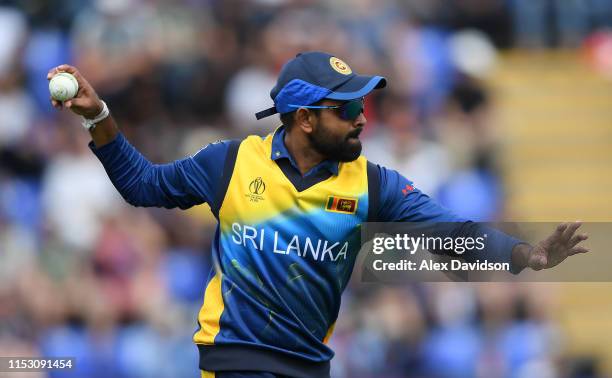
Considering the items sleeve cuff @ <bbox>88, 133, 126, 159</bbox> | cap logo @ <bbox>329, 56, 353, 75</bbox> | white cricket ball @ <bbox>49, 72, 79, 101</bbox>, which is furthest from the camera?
sleeve cuff @ <bbox>88, 133, 126, 159</bbox>

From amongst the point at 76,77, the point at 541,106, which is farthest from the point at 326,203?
the point at 541,106

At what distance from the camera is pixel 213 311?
20.3 feet

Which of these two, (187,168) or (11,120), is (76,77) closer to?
(187,168)

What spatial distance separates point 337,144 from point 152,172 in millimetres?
909

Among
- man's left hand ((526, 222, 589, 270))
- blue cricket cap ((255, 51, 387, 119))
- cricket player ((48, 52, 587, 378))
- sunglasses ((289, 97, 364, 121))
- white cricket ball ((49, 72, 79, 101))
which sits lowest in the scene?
man's left hand ((526, 222, 589, 270))

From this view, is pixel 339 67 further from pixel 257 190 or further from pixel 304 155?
pixel 257 190

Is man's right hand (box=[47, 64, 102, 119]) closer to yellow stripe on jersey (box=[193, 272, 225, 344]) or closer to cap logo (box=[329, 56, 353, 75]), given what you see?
yellow stripe on jersey (box=[193, 272, 225, 344])

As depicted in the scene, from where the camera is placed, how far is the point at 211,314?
6195mm

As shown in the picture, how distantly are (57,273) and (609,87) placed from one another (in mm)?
7352

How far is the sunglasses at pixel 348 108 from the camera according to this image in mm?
6145

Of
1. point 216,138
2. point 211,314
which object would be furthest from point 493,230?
point 216,138

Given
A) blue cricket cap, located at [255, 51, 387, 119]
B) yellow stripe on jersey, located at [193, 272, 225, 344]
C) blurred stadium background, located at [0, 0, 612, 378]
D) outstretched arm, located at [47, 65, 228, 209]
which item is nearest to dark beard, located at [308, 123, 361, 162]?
blue cricket cap, located at [255, 51, 387, 119]

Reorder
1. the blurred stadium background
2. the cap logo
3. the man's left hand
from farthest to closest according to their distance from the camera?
the blurred stadium background → the cap logo → the man's left hand

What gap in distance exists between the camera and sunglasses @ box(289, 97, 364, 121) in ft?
20.2
